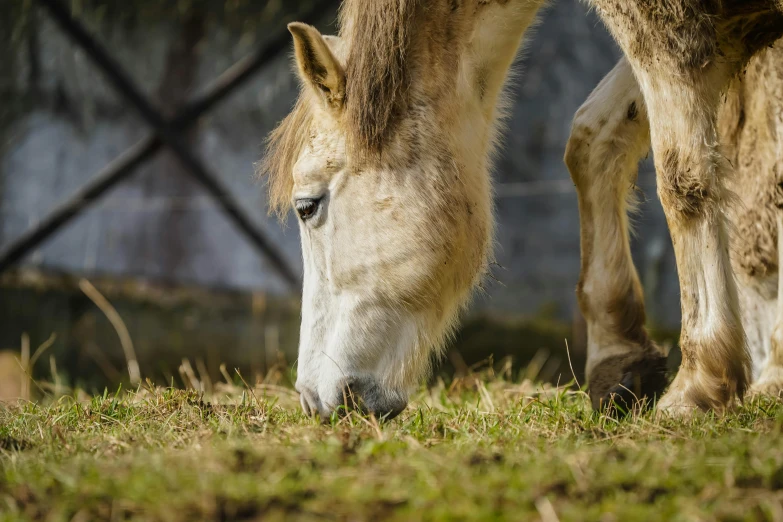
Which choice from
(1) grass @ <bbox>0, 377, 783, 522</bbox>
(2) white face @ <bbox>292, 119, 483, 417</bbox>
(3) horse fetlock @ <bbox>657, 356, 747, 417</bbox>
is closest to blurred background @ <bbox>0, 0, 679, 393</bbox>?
(2) white face @ <bbox>292, 119, 483, 417</bbox>

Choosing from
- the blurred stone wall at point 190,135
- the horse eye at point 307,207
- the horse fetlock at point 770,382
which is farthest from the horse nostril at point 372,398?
the blurred stone wall at point 190,135

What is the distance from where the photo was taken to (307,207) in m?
2.80

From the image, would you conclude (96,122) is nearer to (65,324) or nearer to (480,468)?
(65,324)

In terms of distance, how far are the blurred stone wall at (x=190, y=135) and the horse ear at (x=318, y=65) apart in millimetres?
3882

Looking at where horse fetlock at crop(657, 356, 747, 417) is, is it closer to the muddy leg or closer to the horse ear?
the muddy leg

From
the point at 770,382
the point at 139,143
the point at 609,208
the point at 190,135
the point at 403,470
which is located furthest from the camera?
the point at 190,135

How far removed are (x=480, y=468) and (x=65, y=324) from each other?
5496mm

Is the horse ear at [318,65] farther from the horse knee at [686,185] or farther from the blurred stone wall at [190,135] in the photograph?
the blurred stone wall at [190,135]

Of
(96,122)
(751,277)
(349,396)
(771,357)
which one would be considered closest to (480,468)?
(349,396)

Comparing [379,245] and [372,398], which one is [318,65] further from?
[372,398]

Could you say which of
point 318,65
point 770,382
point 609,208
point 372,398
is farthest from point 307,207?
point 770,382

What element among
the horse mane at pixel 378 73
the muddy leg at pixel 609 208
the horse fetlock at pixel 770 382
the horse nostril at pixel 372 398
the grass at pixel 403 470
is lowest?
the horse fetlock at pixel 770 382

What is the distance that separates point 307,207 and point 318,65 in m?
0.51

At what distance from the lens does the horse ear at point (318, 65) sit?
2658 mm
